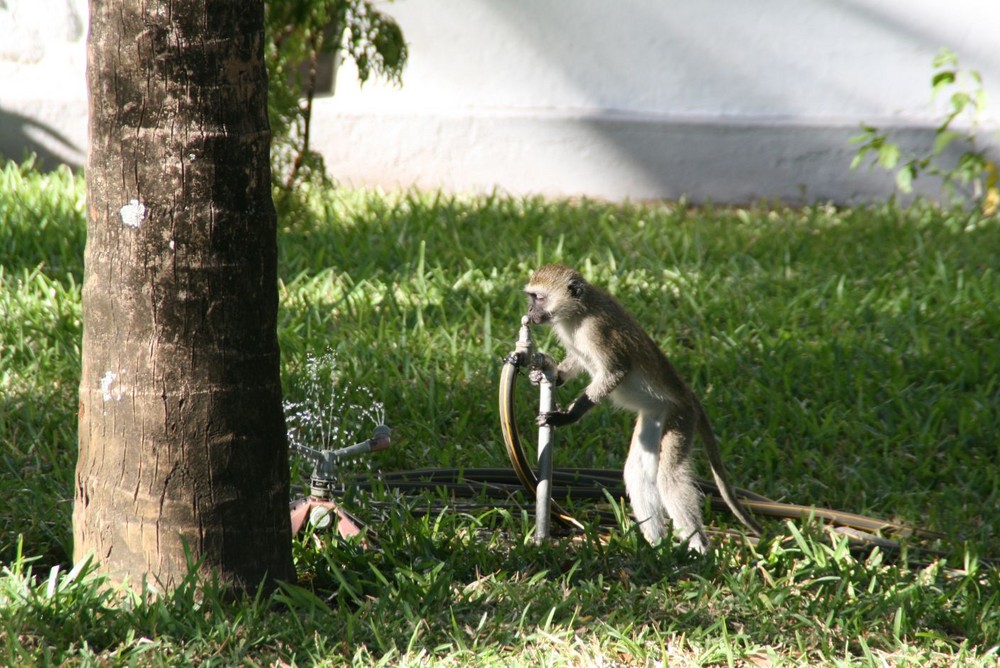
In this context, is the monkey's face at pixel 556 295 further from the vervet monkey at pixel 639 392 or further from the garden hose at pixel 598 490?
the garden hose at pixel 598 490

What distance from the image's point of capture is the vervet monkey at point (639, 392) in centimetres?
365

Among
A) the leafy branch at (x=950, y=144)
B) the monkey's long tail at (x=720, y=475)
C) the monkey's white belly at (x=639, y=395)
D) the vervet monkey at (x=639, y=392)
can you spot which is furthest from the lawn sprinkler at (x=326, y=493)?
the leafy branch at (x=950, y=144)

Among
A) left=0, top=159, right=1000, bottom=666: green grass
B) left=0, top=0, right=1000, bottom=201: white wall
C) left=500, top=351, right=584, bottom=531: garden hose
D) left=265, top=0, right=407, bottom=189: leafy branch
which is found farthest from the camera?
left=0, top=0, right=1000, bottom=201: white wall

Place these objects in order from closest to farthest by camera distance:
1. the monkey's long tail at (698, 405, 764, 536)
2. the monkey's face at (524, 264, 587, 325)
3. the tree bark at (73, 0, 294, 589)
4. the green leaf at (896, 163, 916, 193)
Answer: the tree bark at (73, 0, 294, 589), the monkey's face at (524, 264, 587, 325), the monkey's long tail at (698, 405, 764, 536), the green leaf at (896, 163, 916, 193)

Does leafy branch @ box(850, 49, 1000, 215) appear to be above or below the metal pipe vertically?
above

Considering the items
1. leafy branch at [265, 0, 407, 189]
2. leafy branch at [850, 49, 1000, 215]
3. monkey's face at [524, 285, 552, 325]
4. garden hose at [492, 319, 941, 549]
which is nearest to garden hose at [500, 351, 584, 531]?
garden hose at [492, 319, 941, 549]

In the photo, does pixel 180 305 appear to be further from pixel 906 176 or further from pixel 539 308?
pixel 906 176

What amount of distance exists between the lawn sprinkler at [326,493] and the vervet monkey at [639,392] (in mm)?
591

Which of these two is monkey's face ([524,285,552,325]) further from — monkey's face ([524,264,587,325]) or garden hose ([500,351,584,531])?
garden hose ([500,351,584,531])

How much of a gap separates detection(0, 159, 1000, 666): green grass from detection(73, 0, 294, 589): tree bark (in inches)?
7.6

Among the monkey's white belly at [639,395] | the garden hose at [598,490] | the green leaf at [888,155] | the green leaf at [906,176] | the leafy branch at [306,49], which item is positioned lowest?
the garden hose at [598,490]

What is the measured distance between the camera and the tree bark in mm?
2820

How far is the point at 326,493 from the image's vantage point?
3607 millimetres

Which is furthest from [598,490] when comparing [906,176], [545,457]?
[906,176]
